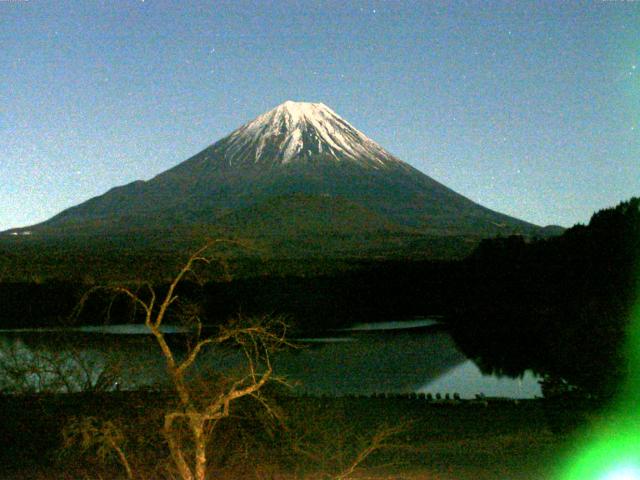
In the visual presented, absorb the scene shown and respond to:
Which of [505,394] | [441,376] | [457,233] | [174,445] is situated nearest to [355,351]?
[441,376]

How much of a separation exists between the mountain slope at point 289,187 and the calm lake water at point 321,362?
62717mm

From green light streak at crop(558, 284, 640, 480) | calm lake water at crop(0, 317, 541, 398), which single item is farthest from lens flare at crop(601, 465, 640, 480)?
calm lake water at crop(0, 317, 541, 398)

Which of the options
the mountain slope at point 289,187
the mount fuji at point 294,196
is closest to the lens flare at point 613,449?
the mount fuji at point 294,196

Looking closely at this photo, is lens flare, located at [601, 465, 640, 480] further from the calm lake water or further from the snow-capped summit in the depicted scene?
the snow-capped summit

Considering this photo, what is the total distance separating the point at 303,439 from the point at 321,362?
40.2ft

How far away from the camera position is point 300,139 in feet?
429

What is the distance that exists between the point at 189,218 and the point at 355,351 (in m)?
79.1

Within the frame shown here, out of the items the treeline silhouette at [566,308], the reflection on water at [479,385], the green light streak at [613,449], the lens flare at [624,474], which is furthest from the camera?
the treeline silhouette at [566,308]

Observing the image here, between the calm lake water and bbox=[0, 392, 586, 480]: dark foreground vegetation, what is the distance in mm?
995

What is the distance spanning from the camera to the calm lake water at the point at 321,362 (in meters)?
15.7

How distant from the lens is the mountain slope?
104 metres

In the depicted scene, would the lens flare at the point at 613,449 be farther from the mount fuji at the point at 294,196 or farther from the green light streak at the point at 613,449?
the mount fuji at the point at 294,196

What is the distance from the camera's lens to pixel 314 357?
24625mm

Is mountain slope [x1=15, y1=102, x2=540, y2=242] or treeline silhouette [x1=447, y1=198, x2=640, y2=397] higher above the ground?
mountain slope [x1=15, y1=102, x2=540, y2=242]
